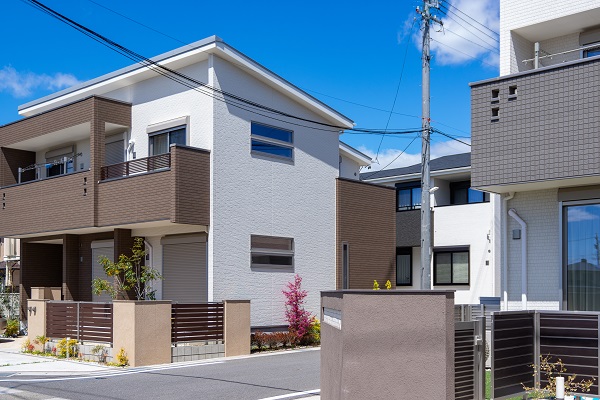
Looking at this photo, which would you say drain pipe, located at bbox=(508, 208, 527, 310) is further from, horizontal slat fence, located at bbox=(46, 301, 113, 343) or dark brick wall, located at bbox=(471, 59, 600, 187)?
horizontal slat fence, located at bbox=(46, 301, 113, 343)

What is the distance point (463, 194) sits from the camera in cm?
3056

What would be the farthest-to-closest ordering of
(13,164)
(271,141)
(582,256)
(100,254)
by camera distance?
1. (13,164)
2. (100,254)
3. (271,141)
4. (582,256)

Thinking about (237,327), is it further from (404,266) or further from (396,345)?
(404,266)

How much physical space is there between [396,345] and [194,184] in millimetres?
12001

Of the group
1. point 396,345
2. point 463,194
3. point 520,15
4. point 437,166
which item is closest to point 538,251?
point 520,15

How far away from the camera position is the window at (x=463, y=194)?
98.1 feet

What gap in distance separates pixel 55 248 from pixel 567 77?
21.1m

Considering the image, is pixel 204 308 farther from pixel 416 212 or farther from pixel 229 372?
pixel 416 212

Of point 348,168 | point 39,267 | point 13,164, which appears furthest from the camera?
point 348,168

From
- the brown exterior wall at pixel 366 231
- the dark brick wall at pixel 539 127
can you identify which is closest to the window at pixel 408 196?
the brown exterior wall at pixel 366 231

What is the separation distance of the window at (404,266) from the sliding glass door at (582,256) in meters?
17.4

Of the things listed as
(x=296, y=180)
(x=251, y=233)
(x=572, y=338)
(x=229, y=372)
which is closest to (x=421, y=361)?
(x=572, y=338)

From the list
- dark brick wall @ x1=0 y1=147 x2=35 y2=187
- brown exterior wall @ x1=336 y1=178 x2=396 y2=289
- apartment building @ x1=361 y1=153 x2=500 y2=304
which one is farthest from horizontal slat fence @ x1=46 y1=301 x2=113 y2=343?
apartment building @ x1=361 y1=153 x2=500 y2=304

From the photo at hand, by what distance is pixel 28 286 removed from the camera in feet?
87.0
